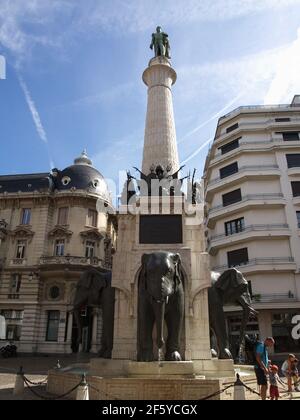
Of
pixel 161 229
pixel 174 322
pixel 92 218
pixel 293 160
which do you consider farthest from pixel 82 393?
pixel 293 160

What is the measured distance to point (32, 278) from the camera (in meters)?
34.7

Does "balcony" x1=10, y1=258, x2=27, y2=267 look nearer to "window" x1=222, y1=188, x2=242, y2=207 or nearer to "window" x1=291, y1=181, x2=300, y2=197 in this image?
"window" x1=222, y1=188, x2=242, y2=207

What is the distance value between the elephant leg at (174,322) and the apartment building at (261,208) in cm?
2396

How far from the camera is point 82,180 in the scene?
40.0m

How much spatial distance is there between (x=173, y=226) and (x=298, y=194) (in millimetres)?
31009

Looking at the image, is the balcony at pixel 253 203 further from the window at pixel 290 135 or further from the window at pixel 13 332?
the window at pixel 13 332

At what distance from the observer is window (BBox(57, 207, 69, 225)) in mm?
37594

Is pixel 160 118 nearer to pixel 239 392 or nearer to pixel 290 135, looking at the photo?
pixel 239 392

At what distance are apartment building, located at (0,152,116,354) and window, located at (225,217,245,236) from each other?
43.5 ft

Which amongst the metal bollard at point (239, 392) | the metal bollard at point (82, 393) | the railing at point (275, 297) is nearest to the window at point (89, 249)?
the railing at point (275, 297)

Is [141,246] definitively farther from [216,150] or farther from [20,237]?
[216,150]

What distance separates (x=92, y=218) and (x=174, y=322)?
98.1 feet

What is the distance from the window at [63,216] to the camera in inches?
1480

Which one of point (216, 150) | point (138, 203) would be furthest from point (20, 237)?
point (138, 203)
